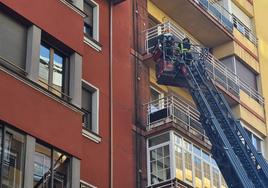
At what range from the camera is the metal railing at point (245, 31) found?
112ft

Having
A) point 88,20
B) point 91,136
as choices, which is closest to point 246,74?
point 88,20

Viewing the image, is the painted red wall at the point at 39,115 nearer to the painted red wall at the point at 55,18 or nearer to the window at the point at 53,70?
the window at the point at 53,70

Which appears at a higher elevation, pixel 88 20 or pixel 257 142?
pixel 88 20

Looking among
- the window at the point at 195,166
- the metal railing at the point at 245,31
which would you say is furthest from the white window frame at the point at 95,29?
the metal railing at the point at 245,31

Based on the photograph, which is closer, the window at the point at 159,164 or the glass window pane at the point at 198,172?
the window at the point at 159,164

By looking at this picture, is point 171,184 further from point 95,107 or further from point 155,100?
point 155,100

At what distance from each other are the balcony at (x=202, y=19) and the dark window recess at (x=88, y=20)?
17.6 ft

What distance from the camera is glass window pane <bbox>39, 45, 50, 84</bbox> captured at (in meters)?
18.0

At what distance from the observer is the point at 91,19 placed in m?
23.8

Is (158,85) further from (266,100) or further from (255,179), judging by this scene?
(266,100)

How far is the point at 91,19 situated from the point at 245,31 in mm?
13090

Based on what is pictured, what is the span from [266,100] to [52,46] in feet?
55.3

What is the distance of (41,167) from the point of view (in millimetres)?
16609

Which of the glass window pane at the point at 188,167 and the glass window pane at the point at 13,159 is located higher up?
the glass window pane at the point at 188,167
